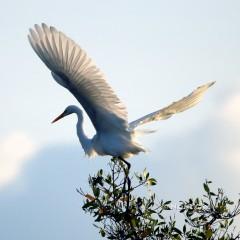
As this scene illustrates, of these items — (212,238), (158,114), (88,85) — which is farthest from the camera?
(158,114)

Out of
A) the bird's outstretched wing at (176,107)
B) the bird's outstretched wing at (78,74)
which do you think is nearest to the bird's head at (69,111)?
the bird's outstretched wing at (78,74)

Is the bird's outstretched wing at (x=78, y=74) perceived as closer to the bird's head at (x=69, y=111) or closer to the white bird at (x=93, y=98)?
the white bird at (x=93, y=98)

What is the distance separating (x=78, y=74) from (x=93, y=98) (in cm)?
46

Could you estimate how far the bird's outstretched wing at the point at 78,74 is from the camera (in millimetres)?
10305

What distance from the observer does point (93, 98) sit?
10945 mm

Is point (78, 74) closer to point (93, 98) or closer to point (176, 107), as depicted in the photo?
point (93, 98)

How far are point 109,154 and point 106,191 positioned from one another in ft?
4.74

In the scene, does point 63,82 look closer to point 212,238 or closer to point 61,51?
point 61,51

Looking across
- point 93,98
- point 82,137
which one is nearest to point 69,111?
point 82,137

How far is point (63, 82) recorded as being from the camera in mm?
10992

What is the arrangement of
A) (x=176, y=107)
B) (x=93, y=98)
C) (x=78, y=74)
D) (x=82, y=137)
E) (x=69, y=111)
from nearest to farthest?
(x=78, y=74) → (x=93, y=98) → (x=176, y=107) → (x=82, y=137) → (x=69, y=111)

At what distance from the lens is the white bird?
1038 centimetres

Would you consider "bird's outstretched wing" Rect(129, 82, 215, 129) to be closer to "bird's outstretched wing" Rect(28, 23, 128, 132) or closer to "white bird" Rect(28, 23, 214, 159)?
"white bird" Rect(28, 23, 214, 159)

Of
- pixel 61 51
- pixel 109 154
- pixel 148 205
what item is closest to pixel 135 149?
pixel 109 154
